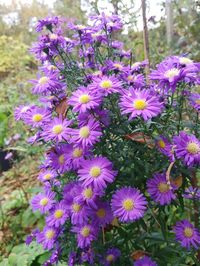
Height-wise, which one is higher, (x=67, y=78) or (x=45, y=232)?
(x=67, y=78)

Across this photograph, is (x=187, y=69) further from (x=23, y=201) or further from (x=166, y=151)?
(x=23, y=201)

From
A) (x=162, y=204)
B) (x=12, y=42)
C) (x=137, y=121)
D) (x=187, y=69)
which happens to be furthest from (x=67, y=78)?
(x=12, y=42)

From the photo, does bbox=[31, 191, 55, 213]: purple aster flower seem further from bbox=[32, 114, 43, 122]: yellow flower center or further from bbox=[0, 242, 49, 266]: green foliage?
bbox=[0, 242, 49, 266]: green foliage

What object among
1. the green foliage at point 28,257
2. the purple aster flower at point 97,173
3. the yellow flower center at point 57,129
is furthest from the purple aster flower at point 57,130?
the green foliage at point 28,257

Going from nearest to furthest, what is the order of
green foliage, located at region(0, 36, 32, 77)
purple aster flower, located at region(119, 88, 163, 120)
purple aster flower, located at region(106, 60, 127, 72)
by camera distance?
purple aster flower, located at region(119, 88, 163, 120) → purple aster flower, located at region(106, 60, 127, 72) → green foliage, located at region(0, 36, 32, 77)

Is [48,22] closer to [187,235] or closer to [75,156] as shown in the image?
[75,156]

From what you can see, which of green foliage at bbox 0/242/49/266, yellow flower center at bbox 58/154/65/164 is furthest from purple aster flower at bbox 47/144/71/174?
green foliage at bbox 0/242/49/266

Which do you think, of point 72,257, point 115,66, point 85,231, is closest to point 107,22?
point 115,66
